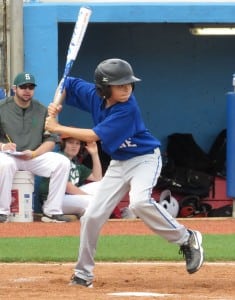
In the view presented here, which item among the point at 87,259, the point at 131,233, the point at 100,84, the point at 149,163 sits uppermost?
the point at 100,84

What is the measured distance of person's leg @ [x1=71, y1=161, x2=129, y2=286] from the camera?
7.39m

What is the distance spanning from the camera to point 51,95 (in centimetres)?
1296

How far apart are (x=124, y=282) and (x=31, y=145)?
14.7 ft

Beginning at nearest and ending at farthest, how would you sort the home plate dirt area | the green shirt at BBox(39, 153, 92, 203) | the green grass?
Result: 1. the home plate dirt area
2. the green grass
3. the green shirt at BBox(39, 153, 92, 203)

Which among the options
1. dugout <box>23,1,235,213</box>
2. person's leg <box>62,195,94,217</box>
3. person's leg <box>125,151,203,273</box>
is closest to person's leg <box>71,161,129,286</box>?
person's leg <box>125,151,203,273</box>

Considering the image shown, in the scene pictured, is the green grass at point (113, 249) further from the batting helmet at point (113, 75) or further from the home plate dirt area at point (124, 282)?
the batting helmet at point (113, 75)

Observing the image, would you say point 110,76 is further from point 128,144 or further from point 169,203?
point 169,203

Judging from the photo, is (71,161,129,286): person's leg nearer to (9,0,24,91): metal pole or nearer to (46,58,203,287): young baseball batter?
(46,58,203,287): young baseball batter

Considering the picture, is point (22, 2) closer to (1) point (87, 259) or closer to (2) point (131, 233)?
(2) point (131, 233)

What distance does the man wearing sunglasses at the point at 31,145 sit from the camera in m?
11.8

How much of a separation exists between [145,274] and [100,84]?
175 cm

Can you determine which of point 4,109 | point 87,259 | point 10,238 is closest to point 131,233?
point 10,238

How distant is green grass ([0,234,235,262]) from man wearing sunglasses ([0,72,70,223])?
4.91ft

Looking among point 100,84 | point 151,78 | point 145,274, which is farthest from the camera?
point 151,78
